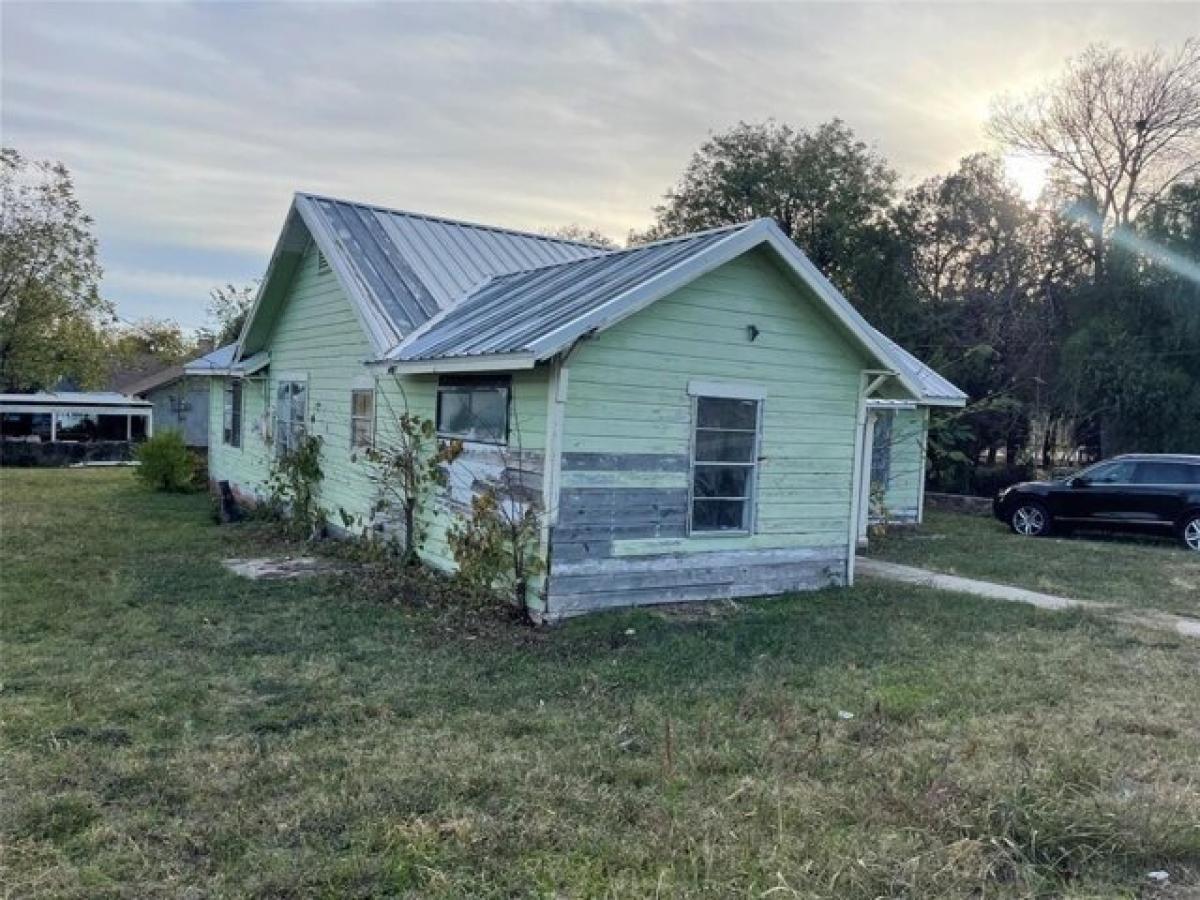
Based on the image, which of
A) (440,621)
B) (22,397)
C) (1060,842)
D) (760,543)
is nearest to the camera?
(1060,842)

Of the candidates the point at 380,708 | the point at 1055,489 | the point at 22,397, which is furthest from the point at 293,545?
the point at 22,397

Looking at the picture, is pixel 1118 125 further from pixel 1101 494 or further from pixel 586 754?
pixel 586 754

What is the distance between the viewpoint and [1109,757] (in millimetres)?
4668

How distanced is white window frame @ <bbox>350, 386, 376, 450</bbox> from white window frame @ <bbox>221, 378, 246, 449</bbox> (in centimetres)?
609

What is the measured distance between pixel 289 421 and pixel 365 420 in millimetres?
3356

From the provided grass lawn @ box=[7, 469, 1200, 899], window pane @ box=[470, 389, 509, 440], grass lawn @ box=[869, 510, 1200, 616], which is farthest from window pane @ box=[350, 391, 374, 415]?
grass lawn @ box=[869, 510, 1200, 616]

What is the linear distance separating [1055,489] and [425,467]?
11973 mm

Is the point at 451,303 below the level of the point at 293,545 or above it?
above

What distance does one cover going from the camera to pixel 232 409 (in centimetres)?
1741

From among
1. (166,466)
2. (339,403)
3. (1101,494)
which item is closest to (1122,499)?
(1101,494)

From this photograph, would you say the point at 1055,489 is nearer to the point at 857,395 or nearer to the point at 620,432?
the point at 857,395

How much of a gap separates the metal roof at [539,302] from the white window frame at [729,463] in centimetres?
128

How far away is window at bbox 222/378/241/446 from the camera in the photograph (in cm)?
1697

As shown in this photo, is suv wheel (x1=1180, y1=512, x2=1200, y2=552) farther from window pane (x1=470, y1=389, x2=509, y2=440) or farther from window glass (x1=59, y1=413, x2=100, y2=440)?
window glass (x1=59, y1=413, x2=100, y2=440)
